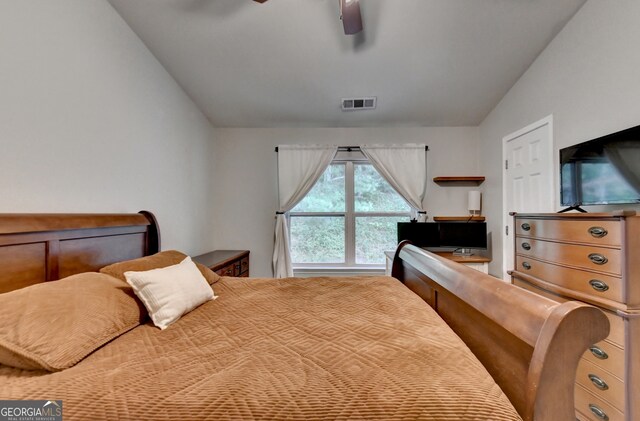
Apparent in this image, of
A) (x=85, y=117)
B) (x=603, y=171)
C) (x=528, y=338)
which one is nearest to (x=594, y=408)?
(x=528, y=338)

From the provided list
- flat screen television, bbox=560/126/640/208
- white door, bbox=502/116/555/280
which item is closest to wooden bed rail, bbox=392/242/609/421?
flat screen television, bbox=560/126/640/208

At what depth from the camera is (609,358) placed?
1.25 m

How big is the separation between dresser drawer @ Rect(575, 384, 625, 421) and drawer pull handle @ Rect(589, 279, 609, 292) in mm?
531

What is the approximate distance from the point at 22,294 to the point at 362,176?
3.21 meters

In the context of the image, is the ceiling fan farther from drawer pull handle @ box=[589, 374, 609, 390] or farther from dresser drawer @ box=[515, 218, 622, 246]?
drawer pull handle @ box=[589, 374, 609, 390]

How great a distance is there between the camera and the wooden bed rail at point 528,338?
677 mm

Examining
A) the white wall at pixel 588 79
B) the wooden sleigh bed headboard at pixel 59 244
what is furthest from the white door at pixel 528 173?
the wooden sleigh bed headboard at pixel 59 244

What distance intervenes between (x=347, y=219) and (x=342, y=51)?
1972 mm

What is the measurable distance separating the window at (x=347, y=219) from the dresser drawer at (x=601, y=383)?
88.8 inches

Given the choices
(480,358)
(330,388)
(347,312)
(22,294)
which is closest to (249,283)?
(347,312)

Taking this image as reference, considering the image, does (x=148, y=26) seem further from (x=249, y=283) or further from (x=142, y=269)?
(x=249, y=283)

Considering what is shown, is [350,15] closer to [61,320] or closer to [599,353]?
[61,320]

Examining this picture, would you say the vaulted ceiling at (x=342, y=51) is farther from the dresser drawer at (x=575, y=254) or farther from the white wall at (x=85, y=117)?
the dresser drawer at (x=575, y=254)

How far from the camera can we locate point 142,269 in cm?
156
